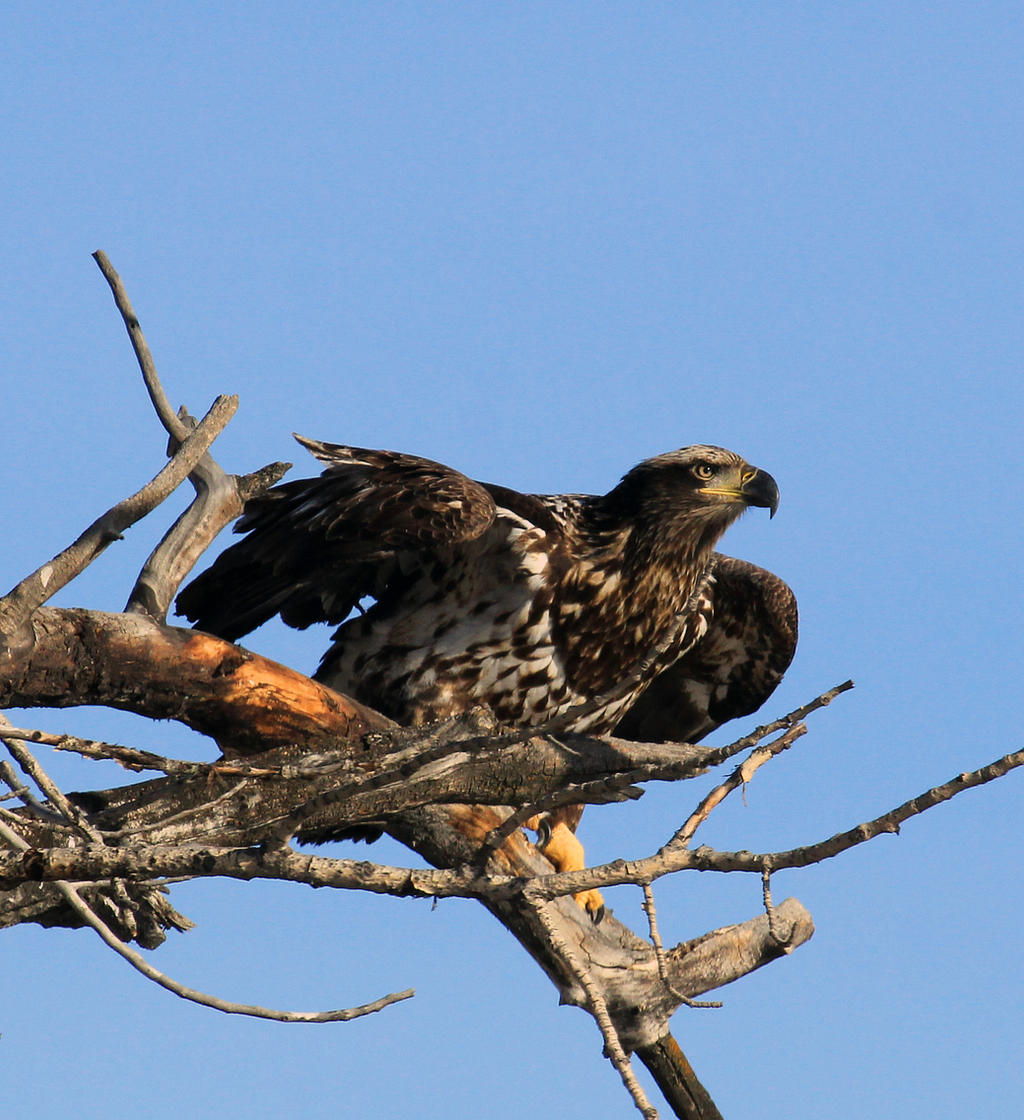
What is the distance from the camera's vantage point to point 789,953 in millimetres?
6715

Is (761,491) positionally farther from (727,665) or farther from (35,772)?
(35,772)

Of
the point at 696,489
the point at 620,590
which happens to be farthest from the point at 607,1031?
the point at 696,489

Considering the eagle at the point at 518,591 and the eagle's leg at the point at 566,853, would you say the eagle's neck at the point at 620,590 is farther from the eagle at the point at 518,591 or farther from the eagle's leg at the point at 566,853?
the eagle's leg at the point at 566,853

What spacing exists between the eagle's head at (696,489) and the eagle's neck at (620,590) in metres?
0.06

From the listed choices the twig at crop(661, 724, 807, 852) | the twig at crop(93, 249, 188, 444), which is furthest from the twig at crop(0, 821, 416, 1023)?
the twig at crop(93, 249, 188, 444)

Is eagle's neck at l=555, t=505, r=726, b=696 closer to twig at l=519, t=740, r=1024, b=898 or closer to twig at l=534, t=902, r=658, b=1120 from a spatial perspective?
twig at l=534, t=902, r=658, b=1120

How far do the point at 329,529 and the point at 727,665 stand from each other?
3.18 meters

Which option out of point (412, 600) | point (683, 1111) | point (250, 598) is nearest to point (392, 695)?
point (412, 600)

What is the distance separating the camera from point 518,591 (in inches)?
293

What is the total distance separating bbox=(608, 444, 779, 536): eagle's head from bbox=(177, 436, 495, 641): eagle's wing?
4.84 ft

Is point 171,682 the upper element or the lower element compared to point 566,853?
lower

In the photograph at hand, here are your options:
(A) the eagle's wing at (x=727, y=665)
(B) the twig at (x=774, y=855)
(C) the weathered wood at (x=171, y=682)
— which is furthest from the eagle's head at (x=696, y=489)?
(B) the twig at (x=774, y=855)

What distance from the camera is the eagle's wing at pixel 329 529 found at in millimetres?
6574

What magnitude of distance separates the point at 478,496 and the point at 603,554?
1.24 m
